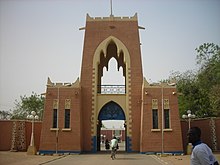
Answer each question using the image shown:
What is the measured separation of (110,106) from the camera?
23.0 metres

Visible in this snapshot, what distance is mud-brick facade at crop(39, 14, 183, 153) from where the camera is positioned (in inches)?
804

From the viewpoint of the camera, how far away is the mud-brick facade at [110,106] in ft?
67.0

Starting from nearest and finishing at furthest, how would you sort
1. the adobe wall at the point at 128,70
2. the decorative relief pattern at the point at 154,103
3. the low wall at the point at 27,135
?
1. the decorative relief pattern at the point at 154,103
2. the adobe wall at the point at 128,70
3. the low wall at the point at 27,135

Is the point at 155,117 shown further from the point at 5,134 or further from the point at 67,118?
the point at 5,134

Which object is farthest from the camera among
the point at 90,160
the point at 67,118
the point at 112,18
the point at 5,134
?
the point at 112,18

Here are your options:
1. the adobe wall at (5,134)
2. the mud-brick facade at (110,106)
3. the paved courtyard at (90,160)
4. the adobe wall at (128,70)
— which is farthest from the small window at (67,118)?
the adobe wall at (5,134)

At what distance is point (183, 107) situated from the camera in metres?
31.5

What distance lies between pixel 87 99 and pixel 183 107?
1301cm

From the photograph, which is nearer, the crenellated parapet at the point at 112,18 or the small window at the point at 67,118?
the small window at the point at 67,118

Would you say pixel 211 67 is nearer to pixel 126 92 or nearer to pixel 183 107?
pixel 183 107

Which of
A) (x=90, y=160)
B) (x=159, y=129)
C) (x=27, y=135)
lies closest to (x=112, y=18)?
(x=159, y=129)

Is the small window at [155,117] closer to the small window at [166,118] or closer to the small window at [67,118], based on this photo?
the small window at [166,118]

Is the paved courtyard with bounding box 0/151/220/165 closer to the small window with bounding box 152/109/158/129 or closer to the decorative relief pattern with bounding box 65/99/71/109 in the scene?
the small window with bounding box 152/109/158/129

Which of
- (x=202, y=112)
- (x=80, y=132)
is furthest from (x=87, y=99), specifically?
(x=202, y=112)
